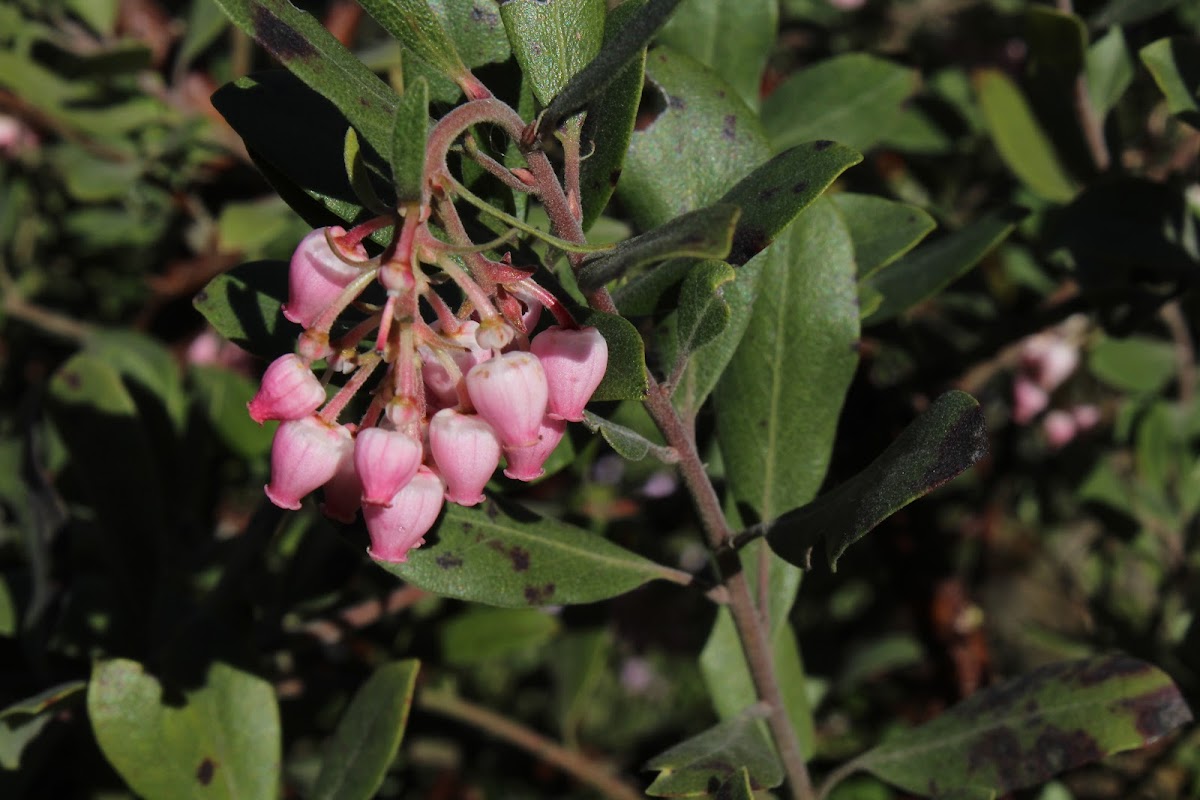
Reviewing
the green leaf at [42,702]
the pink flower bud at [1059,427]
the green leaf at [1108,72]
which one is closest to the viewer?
the green leaf at [42,702]

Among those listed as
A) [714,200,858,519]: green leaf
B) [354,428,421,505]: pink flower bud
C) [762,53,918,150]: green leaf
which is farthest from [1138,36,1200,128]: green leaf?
[354,428,421,505]: pink flower bud

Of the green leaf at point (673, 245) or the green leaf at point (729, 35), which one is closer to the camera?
the green leaf at point (673, 245)

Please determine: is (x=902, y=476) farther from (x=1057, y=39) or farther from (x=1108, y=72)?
(x=1108, y=72)

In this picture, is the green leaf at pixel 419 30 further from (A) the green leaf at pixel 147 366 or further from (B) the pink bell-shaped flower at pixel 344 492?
(A) the green leaf at pixel 147 366

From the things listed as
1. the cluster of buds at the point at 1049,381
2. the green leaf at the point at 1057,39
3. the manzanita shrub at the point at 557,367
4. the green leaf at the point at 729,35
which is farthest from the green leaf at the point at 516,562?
the cluster of buds at the point at 1049,381

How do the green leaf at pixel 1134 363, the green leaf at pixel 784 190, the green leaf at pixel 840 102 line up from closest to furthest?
the green leaf at pixel 784 190, the green leaf at pixel 840 102, the green leaf at pixel 1134 363

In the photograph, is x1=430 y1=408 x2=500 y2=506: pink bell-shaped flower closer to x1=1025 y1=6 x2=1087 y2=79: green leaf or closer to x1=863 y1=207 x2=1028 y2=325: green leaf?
x1=863 y1=207 x2=1028 y2=325: green leaf
